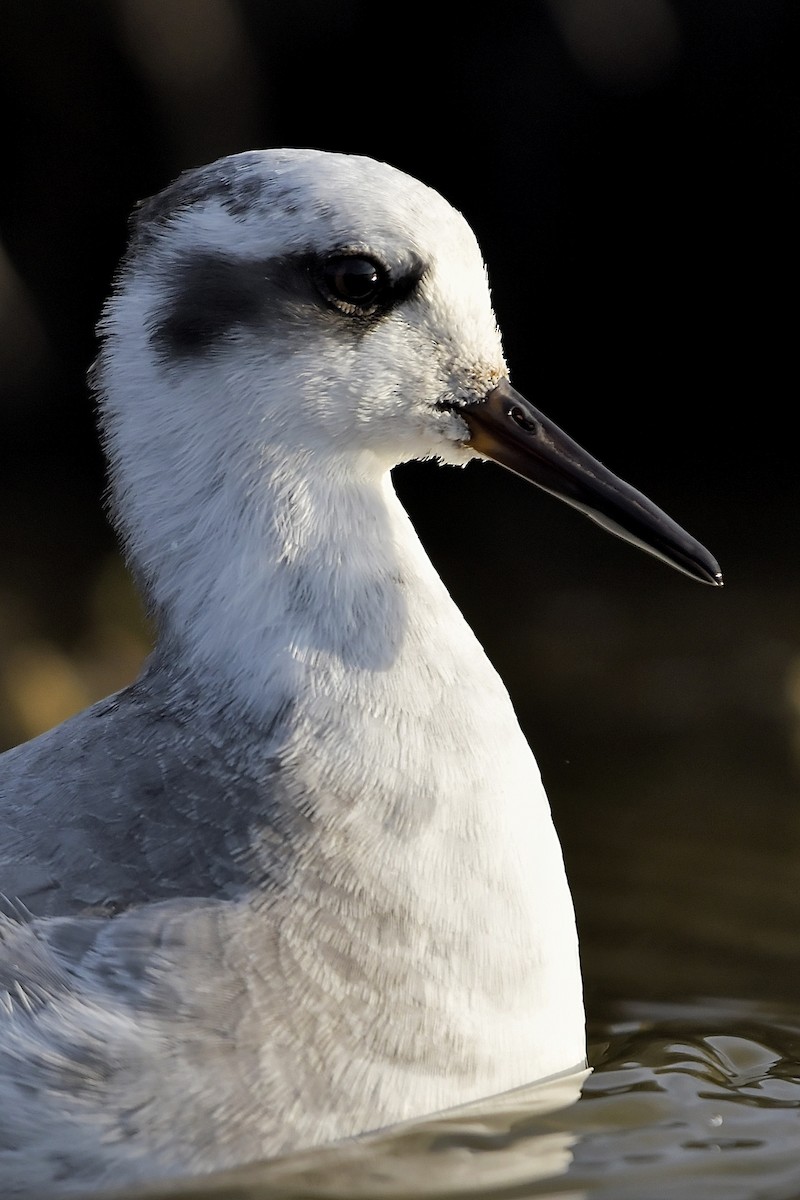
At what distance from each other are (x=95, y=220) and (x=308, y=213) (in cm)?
529

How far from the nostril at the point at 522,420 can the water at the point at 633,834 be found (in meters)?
1.30

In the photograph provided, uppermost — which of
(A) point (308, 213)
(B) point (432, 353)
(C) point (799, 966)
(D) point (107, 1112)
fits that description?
(A) point (308, 213)

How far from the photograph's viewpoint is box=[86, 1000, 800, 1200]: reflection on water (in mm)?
3143

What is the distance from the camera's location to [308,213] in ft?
10.8

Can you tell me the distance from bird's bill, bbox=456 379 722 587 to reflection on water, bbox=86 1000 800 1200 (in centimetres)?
105

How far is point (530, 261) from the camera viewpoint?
8430 millimetres

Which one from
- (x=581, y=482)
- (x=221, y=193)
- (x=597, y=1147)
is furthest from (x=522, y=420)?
(x=597, y=1147)

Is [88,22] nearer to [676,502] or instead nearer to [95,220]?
[95,220]

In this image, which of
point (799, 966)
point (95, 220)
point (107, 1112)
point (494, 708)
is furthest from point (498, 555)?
point (107, 1112)

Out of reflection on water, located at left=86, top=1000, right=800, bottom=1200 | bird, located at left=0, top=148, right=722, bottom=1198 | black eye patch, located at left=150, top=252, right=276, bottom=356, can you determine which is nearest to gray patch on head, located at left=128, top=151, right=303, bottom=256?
bird, located at left=0, top=148, right=722, bottom=1198

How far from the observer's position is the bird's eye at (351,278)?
3312mm

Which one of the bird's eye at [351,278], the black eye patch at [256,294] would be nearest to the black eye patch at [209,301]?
the black eye patch at [256,294]

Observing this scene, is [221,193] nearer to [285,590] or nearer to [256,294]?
[256,294]

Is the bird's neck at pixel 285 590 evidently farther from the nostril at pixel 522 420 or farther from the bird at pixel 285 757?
the nostril at pixel 522 420
